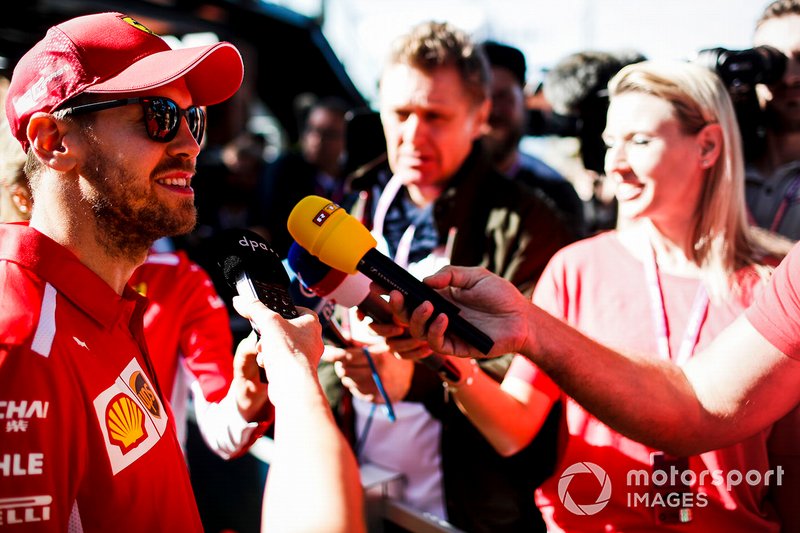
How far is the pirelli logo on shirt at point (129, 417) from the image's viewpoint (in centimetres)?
131

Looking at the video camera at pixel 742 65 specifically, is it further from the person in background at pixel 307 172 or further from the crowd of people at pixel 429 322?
the person in background at pixel 307 172

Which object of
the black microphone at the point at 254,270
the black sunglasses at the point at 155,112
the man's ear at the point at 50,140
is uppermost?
the black sunglasses at the point at 155,112

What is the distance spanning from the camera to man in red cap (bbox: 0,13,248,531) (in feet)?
3.88

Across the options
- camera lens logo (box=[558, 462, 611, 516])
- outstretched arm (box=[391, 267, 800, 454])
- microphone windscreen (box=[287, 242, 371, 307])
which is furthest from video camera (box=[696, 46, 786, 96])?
microphone windscreen (box=[287, 242, 371, 307])

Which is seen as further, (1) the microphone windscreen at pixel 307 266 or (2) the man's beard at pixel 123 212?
(1) the microphone windscreen at pixel 307 266

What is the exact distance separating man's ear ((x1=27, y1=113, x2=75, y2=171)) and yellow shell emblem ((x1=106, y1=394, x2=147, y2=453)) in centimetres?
57

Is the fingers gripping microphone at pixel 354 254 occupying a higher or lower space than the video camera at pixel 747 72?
lower

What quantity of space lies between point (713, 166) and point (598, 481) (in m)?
1.12

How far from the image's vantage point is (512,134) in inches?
158

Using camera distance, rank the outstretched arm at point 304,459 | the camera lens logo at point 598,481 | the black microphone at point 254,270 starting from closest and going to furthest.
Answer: the outstretched arm at point 304,459, the black microphone at point 254,270, the camera lens logo at point 598,481


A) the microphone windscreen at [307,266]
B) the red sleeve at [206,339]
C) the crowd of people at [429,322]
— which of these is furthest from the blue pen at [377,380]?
the red sleeve at [206,339]

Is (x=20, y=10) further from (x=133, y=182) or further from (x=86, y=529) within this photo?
(x=86, y=529)

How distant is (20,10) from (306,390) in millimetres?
6417

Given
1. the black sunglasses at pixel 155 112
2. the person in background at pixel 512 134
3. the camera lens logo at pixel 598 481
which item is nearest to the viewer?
the black sunglasses at pixel 155 112
